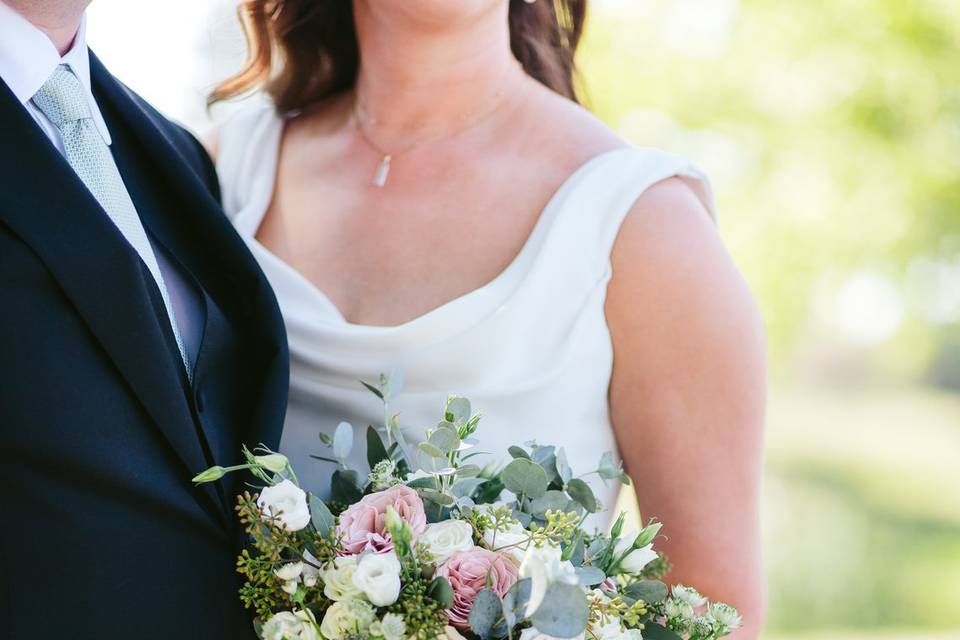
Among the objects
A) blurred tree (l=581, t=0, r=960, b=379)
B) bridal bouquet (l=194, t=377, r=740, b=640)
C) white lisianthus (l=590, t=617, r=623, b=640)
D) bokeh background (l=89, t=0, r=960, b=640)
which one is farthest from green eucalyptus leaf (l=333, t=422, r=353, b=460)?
blurred tree (l=581, t=0, r=960, b=379)

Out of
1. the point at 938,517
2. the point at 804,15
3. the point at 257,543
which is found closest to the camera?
the point at 257,543

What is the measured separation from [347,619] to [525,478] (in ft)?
1.54

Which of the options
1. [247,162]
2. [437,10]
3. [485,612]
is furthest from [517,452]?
[247,162]

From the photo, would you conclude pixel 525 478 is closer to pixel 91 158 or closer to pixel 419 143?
pixel 91 158

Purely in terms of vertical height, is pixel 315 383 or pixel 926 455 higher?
pixel 315 383

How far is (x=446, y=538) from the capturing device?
2016 mm

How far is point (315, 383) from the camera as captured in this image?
2.90 meters

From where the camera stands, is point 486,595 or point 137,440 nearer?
point 486,595

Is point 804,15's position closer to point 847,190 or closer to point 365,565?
point 847,190

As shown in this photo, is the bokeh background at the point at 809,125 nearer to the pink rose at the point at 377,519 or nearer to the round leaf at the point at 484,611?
the pink rose at the point at 377,519

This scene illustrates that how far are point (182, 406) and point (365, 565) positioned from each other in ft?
1.57

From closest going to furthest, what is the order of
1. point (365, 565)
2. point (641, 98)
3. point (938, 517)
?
point (365, 565) < point (641, 98) < point (938, 517)

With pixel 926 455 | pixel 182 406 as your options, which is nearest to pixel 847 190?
pixel 182 406

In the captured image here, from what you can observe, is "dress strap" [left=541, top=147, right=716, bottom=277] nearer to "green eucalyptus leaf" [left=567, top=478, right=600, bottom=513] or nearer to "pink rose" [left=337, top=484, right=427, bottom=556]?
"green eucalyptus leaf" [left=567, top=478, right=600, bottom=513]
